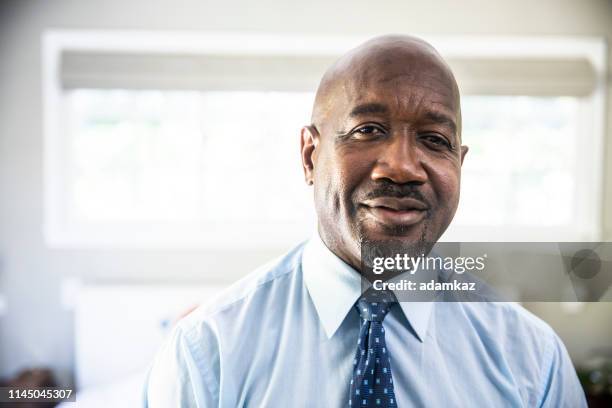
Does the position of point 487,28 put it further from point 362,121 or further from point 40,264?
point 40,264

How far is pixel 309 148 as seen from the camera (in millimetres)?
546

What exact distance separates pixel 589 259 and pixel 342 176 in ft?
1.33

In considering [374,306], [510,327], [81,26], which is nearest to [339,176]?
[374,306]

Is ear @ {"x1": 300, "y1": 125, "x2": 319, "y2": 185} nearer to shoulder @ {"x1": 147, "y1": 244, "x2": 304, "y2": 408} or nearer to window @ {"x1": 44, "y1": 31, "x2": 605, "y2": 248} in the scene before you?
shoulder @ {"x1": 147, "y1": 244, "x2": 304, "y2": 408}

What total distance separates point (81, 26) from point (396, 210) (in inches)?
41.2

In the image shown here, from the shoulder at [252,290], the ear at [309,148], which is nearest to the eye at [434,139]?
the ear at [309,148]

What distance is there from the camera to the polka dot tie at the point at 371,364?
0.52m

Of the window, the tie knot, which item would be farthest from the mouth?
the window

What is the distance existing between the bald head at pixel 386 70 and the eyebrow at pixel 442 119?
0.04ft

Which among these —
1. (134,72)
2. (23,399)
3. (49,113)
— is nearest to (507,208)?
(23,399)

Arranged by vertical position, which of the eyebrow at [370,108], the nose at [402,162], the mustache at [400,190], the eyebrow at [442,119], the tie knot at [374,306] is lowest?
the tie knot at [374,306]

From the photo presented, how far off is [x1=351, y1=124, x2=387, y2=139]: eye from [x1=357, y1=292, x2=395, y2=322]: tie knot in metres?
0.19

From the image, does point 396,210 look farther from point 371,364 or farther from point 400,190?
point 371,364

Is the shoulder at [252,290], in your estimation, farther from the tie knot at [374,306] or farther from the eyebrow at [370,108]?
the eyebrow at [370,108]
